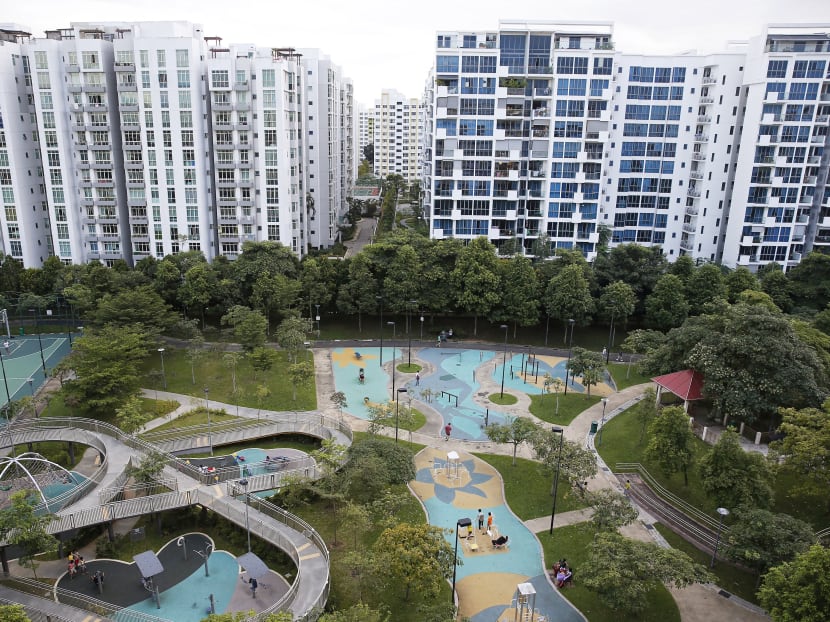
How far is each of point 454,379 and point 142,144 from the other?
43213 millimetres

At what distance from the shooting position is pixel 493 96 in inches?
2672

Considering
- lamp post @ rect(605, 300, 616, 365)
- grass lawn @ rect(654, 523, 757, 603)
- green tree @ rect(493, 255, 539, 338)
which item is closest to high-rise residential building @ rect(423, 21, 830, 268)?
green tree @ rect(493, 255, 539, 338)

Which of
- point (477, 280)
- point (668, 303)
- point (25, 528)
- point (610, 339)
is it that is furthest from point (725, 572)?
point (610, 339)

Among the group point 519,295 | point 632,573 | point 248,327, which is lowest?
point 632,573

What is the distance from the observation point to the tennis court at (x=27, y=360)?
45.2m

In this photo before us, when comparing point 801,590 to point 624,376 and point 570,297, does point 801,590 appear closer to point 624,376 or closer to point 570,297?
point 624,376

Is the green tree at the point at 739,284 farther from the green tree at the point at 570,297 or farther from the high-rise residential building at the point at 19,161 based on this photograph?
the high-rise residential building at the point at 19,161

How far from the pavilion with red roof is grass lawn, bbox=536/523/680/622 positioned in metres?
14.8

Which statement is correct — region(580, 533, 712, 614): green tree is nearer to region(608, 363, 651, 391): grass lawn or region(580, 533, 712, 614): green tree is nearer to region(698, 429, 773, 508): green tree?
region(698, 429, 773, 508): green tree

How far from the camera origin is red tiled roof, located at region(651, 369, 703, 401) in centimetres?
3966

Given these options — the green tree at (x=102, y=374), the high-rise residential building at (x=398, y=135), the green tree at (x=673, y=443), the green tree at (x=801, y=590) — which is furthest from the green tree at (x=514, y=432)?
the high-rise residential building at (x=398, y=135)

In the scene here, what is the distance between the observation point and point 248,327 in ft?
153

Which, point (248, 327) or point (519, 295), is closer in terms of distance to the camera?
point (248, 327)

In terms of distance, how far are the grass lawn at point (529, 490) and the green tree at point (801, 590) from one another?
33.9 ft
